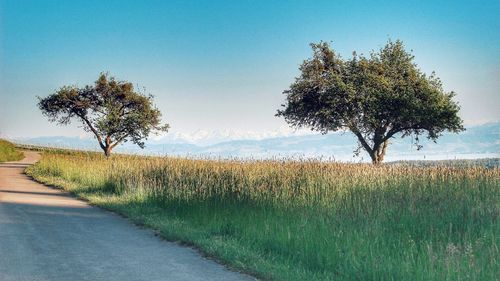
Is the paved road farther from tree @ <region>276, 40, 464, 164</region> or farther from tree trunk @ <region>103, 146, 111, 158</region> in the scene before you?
tree trunk @ <region>103, 146, 111, 158</region>

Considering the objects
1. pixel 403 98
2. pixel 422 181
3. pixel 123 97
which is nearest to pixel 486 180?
pixel 422 181

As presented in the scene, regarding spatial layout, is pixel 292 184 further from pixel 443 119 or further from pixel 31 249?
pixel 443 119

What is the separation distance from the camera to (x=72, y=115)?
6228cm

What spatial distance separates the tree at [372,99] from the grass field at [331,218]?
2294 cm

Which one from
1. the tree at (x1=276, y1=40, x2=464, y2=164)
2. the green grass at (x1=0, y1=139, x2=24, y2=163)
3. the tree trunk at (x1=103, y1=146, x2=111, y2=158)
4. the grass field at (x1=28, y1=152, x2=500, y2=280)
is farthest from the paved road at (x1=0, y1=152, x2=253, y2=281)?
the green grass at (x1=0, y1=139, x2=24, y2=163)

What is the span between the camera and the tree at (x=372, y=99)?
134 ft

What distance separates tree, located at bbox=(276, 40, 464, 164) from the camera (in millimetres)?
40750

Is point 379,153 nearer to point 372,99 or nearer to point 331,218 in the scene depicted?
point 372,99

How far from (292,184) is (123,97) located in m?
50.1

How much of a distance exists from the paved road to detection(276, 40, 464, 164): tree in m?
28.0

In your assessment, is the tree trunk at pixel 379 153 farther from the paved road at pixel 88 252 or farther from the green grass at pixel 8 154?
the green grass at pixel 8 154

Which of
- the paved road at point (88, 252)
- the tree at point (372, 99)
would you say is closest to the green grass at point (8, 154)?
the tree at point (372, 99)

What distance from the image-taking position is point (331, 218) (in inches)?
439

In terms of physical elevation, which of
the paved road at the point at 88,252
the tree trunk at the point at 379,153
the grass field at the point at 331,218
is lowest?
the paved road at the point at 88,252
